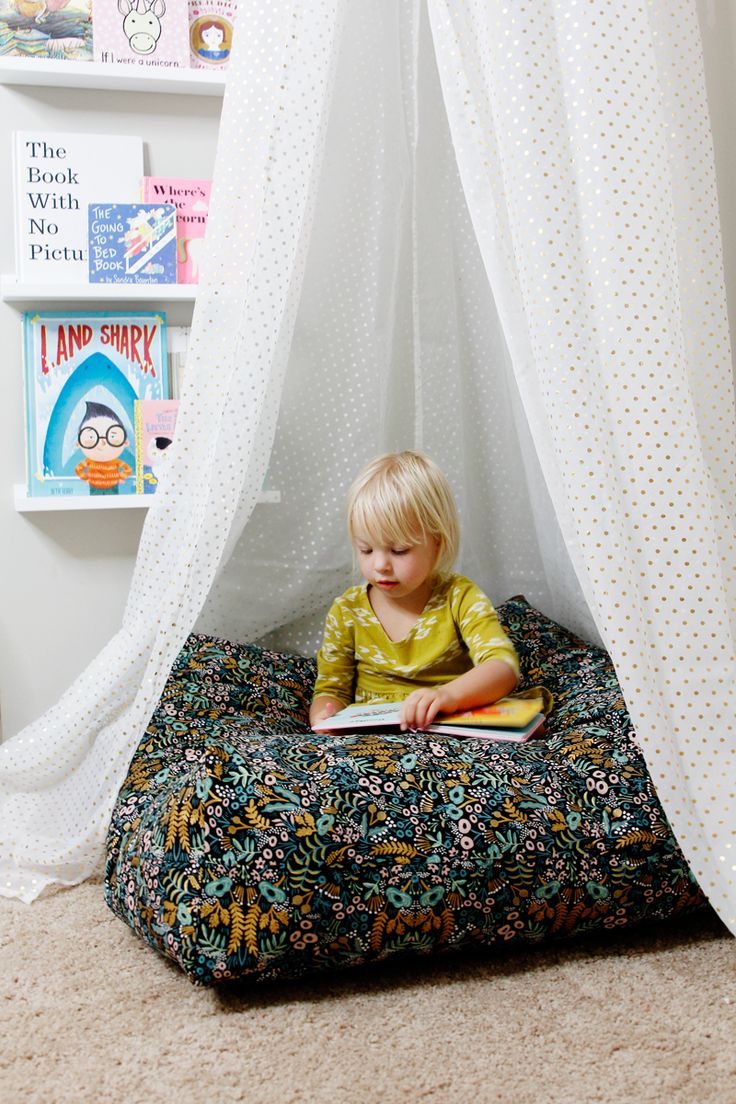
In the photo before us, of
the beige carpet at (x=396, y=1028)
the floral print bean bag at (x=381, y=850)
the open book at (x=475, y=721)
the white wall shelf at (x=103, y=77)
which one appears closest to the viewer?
the beige carpet at (x=396, y=1028)

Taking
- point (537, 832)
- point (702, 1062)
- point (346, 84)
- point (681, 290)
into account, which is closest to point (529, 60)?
point (681, 290)

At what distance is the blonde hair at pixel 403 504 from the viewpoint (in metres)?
1.88

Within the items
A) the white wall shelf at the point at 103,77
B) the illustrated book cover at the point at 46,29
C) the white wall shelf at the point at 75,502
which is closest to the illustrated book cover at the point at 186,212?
the white wall shelf at the point at 103,77

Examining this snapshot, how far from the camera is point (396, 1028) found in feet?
4.24

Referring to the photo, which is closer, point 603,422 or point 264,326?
point 603,422

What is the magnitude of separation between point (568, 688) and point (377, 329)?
30.8 inches

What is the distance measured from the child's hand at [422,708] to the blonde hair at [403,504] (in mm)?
285

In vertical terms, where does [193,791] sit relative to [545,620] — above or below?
below

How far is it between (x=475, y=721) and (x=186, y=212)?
4.14 feet

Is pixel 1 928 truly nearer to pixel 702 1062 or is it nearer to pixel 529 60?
pixel 702 1062

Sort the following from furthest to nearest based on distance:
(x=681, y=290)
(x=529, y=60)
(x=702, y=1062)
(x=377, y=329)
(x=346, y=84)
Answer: (x=377, y=329) < (x=346, y=84) < (x=681, y=290) < (x=529, y=60) < (x=702, y=1062)

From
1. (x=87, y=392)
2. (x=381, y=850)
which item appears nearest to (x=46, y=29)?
(x=87, y=392)

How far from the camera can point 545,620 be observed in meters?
2.15

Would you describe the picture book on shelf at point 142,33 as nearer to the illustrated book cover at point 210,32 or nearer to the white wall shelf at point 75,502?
the illustrated book cover at point 210,32
